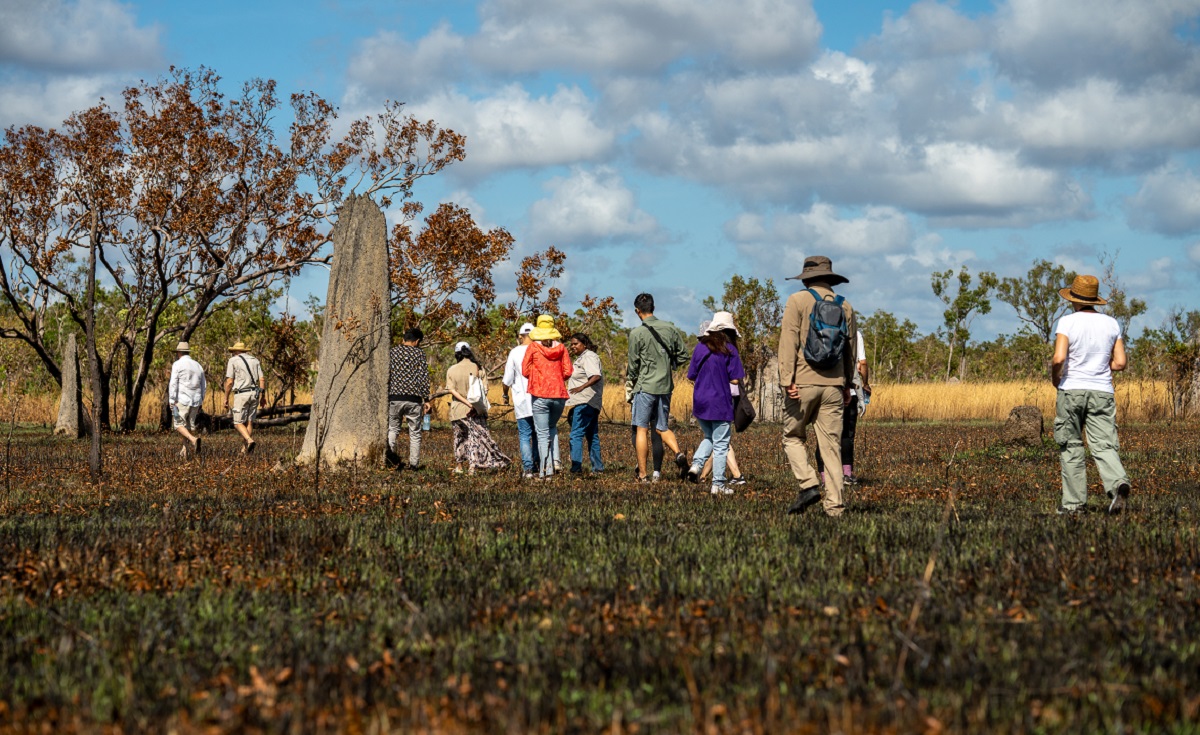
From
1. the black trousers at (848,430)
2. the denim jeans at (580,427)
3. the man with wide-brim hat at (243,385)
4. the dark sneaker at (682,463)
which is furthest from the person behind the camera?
the man with wide-brim hat at (243,385)

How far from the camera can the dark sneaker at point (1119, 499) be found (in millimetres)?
9781

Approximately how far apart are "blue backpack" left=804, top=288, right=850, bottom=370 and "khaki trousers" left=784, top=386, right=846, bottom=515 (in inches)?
9.9

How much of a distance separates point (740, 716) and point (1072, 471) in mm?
6733

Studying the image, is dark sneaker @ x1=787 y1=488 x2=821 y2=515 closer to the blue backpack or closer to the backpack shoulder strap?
the blue backpack

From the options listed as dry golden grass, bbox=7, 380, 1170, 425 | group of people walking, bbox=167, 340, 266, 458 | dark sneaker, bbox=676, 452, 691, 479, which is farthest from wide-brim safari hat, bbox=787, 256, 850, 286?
dry golden grass, bbox=7, 380, 1170, 425

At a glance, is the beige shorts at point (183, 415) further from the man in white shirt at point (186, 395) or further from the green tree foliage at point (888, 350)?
the green tree foliage at point (888, 350)

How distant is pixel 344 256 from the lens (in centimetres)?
1532

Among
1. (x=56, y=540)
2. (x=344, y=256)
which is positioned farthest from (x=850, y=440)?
(x=56, y=540)

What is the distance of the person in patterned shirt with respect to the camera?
1506 cm

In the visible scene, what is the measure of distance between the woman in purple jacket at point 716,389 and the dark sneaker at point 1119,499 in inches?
141

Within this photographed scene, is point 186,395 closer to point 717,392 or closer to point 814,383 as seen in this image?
point 717,392

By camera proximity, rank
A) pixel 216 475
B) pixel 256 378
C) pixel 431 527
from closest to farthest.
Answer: pixel 431 527 → pixel 216 475 → pixel 256 378

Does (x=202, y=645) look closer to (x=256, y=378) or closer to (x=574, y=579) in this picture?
(x=574, y=579)

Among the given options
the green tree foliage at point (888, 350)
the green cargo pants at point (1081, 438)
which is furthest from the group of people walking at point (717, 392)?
the green tree foliage at point (888, 350)
